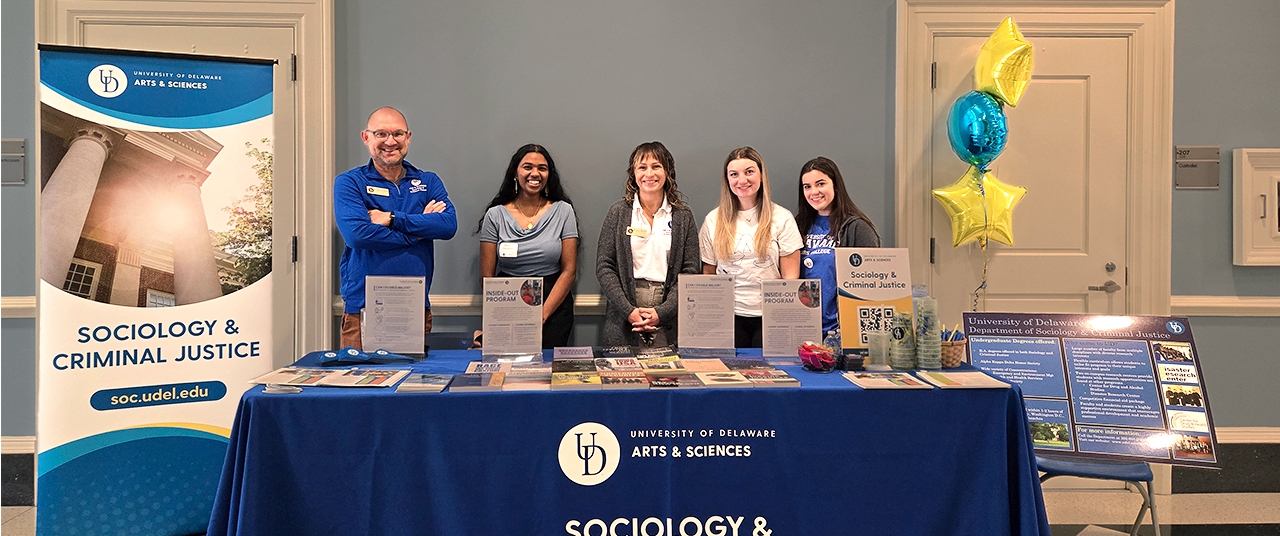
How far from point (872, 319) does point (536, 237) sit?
5.18ft

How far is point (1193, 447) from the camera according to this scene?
2.02 metres

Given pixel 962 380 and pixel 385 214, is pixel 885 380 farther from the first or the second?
pixel 385 214

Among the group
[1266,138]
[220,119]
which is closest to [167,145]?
[220,119]

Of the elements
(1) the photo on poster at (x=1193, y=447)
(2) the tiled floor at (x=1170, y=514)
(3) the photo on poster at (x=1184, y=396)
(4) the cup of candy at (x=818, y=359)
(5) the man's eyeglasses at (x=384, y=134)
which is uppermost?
(5) the man's eyeglasses at (x=384, y=134)

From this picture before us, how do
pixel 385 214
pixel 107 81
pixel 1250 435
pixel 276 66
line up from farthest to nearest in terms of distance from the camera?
1. pixel 1250 435
2. pixel 276 66
3. pixel 385 214
4. pixel 107 81

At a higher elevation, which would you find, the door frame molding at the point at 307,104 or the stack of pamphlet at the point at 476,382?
the door frame molding at the point at 307,104

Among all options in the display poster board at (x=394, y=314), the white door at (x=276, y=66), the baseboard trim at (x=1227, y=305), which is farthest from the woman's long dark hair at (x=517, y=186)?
the baseboard trim at (x=1227, y=305)

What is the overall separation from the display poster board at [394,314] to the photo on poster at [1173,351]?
239cm

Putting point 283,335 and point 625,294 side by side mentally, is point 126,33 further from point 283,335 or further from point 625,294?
point 625,294

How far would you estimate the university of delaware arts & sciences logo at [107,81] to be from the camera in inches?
93.5

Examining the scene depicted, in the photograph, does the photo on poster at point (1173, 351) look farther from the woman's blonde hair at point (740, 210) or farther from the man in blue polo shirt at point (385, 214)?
the man in blue polo shirt at point (385, 214)

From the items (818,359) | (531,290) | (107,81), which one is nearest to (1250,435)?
(818,359)

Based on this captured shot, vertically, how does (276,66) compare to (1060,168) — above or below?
above

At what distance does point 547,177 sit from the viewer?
3.19 m
